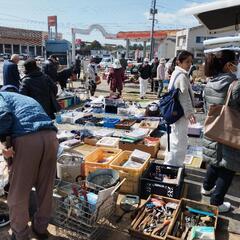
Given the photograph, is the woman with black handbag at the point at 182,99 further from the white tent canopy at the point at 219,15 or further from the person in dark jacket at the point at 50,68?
the person in dark jacket at the point at 50,68

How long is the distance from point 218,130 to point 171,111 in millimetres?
1048

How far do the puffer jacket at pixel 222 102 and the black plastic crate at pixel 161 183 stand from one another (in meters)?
0.72

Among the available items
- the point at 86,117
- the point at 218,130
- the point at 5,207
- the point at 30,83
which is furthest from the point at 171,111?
the point at 86,117

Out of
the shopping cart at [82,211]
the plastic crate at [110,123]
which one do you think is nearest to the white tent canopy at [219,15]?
the shopping cart at [82,211]

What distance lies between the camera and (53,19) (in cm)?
5003

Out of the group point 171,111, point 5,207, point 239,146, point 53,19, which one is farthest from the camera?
point 53,19

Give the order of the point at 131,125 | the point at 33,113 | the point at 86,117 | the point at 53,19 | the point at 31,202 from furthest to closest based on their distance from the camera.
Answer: the point at 53,19 → the point at 86,117 → the point at 131,125 → the point at 31,202 → the point at 33,113

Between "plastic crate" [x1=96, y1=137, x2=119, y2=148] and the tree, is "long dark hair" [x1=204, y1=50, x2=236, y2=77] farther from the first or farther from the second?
the tree

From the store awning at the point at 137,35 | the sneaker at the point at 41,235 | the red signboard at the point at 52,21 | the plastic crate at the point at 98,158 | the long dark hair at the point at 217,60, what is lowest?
the sneaker at the point at 41,235

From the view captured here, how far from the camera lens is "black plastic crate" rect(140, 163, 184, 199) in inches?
157

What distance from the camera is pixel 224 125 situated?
321cm

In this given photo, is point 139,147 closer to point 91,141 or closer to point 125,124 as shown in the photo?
point 91,141

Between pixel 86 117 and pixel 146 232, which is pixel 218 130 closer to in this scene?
pixel 146 232

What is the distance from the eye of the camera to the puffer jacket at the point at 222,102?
125 inches
